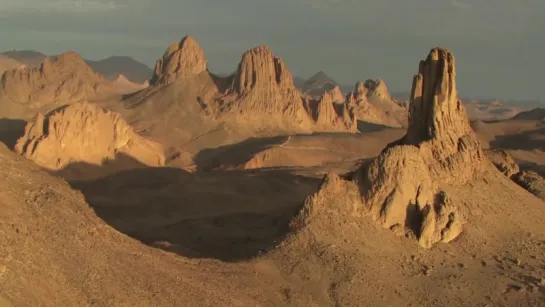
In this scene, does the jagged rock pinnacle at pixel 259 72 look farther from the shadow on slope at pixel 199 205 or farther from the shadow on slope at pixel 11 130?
the shadow on slope at pixel 199 205

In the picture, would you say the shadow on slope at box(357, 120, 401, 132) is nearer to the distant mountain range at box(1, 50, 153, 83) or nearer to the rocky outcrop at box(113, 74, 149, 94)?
the rocky outcrop at box(113, 74, 149, 94)

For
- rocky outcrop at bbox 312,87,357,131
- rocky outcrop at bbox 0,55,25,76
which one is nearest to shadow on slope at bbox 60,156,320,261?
rocky outcrop at bbox 312,87,357,131

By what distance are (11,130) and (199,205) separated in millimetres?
22792

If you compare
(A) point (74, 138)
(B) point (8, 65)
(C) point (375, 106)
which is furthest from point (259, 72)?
(B) point (8, 65)

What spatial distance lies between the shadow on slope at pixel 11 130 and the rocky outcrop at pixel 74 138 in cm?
522

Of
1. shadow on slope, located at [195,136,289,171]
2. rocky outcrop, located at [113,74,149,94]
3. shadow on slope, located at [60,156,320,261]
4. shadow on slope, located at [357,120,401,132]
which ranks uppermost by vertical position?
shadow on slope, located at [60,156,320,261]

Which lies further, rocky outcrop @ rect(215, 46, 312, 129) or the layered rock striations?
rocky outcrop @ rect(215, 46, 312, 129)

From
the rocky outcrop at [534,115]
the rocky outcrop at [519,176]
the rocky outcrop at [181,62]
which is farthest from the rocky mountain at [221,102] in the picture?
the rocky outcrop at [519,176]

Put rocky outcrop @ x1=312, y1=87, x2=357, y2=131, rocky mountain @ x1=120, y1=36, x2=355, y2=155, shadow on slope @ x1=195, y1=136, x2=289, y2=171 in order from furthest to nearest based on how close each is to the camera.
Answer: rocky outcrop @ x1=312, y1=87, x2=357, y2=131 < rocky mountain @ x1=120, y1=36, x2=355, y2=155 < shadow on slope @ x1=195, y1=136, x2=289, y2=171

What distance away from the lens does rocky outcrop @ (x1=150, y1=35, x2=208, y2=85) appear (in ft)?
211

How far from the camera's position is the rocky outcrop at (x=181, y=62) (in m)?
64.3

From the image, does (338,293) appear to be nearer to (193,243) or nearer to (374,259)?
(374,259)

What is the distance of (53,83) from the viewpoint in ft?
213

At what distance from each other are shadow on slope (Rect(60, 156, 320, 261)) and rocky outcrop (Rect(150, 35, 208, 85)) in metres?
25.8
